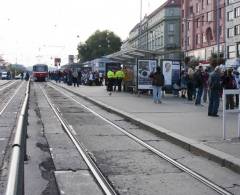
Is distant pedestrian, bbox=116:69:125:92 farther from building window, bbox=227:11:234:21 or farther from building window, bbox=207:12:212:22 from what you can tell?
building window, bbox=207:12:212:22

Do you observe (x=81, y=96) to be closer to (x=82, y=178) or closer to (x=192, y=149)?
(x=192, y=149)

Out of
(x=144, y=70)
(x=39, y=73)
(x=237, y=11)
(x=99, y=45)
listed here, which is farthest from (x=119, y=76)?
(x=99, y=45)

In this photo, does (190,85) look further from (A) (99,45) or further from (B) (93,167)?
(A) (99,45)

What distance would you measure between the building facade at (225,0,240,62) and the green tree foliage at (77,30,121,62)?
220ft

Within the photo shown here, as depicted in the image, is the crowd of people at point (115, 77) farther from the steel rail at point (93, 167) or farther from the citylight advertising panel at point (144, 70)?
the steel rail at point (93, 167)

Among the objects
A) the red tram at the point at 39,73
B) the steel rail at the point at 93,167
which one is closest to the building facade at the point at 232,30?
the red tram at the point at 39,73

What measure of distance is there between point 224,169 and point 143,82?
66.2 ft

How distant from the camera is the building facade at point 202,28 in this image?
9651 centimetres

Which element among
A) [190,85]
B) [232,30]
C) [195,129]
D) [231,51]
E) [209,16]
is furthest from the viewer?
[209,16]

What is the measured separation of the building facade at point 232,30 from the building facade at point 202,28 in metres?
1.58

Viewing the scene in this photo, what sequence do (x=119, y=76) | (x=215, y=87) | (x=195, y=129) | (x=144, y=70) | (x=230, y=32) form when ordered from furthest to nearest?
(x=230, y=32) → (x=119, y=76) → (x=144, y=70) → (x=215, y=87) → (x=195, y=129)

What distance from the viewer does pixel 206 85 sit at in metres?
24.6

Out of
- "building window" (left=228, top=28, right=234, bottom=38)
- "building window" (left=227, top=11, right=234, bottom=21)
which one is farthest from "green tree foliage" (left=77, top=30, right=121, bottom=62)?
"building window" (left=228, top=28, right=234, bottom=38)

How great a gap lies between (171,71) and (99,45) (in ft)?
426
